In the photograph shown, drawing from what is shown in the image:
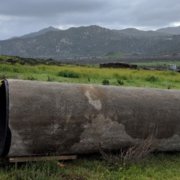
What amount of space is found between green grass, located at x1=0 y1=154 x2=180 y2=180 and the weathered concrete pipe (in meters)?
0.24

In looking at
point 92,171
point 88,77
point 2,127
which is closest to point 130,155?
point 92,171

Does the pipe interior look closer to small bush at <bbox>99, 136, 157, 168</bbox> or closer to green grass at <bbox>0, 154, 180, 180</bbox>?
green grass at <bbox>0, 154, 180, 180</bbox>

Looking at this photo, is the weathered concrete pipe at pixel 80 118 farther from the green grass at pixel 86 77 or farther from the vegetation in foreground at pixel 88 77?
the green grass at pixel 86 77

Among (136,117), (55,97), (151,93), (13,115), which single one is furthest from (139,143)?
(13,115)

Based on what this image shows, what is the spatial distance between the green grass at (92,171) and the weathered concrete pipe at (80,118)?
239 mm

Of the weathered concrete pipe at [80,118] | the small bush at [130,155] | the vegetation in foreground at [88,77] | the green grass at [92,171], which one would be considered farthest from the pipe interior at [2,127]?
the vegetation in foreground at [88,77]

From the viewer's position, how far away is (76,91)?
8203mm

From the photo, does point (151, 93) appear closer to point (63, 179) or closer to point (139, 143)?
point (139, 143)

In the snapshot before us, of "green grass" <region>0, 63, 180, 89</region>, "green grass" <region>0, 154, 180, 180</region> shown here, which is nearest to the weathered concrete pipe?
"green grass" <region>0, 154, 180, 180</region>

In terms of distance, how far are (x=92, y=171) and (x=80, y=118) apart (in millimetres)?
909

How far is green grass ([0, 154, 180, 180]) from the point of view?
7.12m

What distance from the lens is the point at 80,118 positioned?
311 inches

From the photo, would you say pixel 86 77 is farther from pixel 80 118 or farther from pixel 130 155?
pixel 80 118

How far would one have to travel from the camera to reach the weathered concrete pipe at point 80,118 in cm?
747
